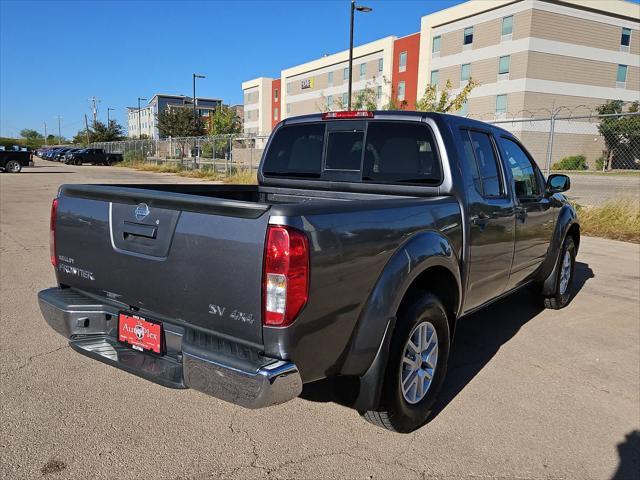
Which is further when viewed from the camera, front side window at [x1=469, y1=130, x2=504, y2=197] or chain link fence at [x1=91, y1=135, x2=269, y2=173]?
chain link fence at [x1=91, y1=135, x2=269, y2=173]

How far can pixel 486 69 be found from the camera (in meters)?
43.2

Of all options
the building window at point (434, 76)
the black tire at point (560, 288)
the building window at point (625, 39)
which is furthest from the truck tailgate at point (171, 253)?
the building window at point (625, 39)

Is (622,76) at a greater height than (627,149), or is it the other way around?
(622,76)

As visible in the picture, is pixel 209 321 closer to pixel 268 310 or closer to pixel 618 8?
pixel 268 310

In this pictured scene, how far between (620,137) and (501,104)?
9922mm

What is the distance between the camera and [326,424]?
3.14m

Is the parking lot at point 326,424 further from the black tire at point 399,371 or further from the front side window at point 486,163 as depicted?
the front side window at point 486,163

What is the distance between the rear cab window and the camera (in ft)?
12.0

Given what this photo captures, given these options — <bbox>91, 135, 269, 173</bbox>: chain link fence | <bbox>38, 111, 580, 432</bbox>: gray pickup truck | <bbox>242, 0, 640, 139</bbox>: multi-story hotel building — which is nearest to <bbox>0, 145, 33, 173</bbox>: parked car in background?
<bbox>91, 135, 269, 173</bbox>: chain link fence

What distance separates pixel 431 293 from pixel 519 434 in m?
1.03

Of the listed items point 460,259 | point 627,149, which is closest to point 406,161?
point 460,259

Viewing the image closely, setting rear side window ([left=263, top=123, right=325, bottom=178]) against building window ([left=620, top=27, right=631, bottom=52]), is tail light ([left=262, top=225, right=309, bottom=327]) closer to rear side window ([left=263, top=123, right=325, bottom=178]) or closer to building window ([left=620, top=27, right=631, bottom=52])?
rear side window ([left=263, top=123, right=325, bottom=178])

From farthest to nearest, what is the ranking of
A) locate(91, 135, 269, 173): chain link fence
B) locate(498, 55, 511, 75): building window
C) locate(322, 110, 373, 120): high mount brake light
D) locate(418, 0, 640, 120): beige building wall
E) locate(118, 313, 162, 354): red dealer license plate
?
locate(498, 55, 511, 75): building window → locate(418, 0, 640, 120): beige building wall → locate(91, 135, 269, 173): chain link fence → locate(322, 110, 373, 120): high mount brake light → locate(118, 313, 162, 354): red dealer license plate

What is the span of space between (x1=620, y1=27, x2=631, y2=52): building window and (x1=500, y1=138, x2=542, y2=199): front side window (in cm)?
4912
